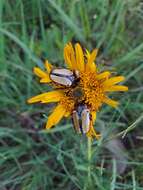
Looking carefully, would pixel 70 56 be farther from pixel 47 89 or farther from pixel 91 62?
pixel 47 89

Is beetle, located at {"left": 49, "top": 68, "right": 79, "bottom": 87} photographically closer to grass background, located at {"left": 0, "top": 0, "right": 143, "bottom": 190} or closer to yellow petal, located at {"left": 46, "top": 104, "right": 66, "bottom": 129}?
yellow petal, located at {"left": 46, "top": 104, "right": 66, "bottom": 129}

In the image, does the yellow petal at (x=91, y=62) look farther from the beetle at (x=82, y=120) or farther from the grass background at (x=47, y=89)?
the grass background at (x=47, y=89)

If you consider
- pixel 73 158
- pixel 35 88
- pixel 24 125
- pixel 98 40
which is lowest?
pixel 73 158

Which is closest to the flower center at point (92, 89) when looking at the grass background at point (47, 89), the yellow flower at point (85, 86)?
the yellow flower at point (85, 86)

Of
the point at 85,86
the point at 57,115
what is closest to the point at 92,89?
the point at 85,86

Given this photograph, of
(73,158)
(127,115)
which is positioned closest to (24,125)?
(73,158)

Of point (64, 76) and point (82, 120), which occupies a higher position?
point (64, 76)

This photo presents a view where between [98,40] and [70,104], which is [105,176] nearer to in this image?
[70,104]
